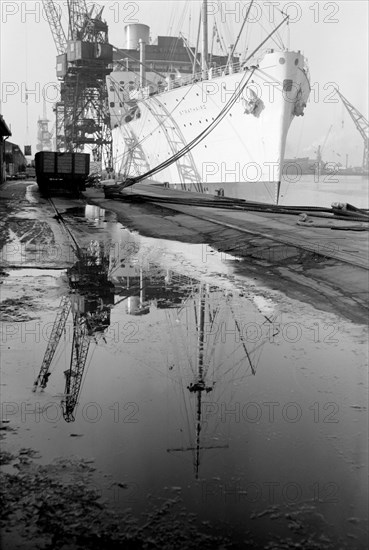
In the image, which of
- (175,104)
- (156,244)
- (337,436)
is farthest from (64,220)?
(175,104)

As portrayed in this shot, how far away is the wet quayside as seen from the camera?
2.78 m

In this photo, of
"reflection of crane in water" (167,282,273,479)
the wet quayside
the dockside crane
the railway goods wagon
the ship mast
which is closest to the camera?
the wet quayside

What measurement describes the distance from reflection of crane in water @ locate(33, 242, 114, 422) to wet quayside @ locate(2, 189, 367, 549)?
5 cm

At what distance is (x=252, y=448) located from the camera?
11.0 ft

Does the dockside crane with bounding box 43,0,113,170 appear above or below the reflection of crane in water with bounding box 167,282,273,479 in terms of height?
above

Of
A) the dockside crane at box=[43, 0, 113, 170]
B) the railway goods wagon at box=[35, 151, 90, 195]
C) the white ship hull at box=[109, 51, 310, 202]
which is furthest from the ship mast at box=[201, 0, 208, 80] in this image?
the dockside crane at box=[43, 0, 113, 170]

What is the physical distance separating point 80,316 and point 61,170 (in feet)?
90.3

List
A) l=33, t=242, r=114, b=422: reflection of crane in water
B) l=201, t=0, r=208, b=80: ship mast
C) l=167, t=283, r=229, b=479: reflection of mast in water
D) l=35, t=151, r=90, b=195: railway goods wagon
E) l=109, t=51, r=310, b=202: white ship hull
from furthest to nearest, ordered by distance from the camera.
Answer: l=201, t=0, r=208, b=80: ship mast
l=109, t=51, r=310, b=202: white ship hull
l=35, t=151, r=90, b=195: railway goods wagon
l=33, t=242, r=114, b=422: reflection of crane in water
l=167, t=283, r=229, b=479: reflection of mast in water

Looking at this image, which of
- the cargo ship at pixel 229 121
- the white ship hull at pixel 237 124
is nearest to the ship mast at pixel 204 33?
the cargo ship at pixel 229 121

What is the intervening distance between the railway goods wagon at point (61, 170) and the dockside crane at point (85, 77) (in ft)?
105

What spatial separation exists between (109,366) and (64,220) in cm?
1337

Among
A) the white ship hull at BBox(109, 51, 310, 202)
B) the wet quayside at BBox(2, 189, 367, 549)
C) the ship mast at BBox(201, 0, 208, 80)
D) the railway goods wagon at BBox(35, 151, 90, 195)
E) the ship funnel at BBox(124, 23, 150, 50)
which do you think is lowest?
the wet quayside at BBox(2, 189, 367, 549)

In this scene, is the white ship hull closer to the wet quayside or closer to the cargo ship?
the cargo ship

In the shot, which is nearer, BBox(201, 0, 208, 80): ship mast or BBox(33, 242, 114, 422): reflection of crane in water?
BBox(33, 242, 114, 422): reflection of crane in water
